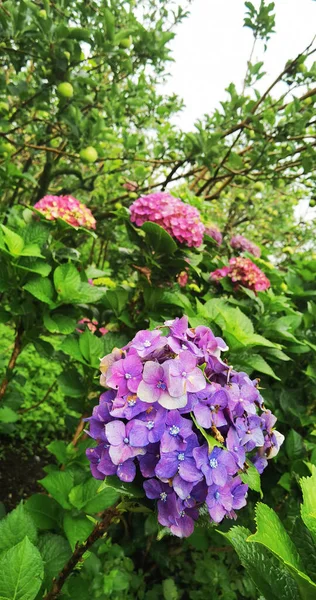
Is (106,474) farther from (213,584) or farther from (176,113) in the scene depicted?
(176,113)

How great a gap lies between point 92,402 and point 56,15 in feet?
6.58

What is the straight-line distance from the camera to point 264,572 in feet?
2.42

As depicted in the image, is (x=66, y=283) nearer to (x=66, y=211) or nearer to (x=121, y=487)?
(x=66, y=211)

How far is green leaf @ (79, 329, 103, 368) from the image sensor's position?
1.57 meters

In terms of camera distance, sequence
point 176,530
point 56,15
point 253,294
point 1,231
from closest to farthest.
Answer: point 176,530 < point 1,231 < point 253,294 < point 56,15

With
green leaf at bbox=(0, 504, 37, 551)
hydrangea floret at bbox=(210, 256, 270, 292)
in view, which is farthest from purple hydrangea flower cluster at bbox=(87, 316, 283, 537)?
hydrangea floret at bbox=(210, 256, 270, 292)

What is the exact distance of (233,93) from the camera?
227 centimetres

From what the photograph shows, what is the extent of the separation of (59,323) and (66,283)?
0.17 metres

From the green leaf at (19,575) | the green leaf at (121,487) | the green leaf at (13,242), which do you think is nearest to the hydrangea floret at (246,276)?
the green leaf at (13,242)

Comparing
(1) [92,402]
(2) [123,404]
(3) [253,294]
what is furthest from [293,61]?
(2) [123,404]

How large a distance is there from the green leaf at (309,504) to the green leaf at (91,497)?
0.67 metres

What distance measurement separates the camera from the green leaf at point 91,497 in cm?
126

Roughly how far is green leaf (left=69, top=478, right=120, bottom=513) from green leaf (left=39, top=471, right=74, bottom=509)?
44mm

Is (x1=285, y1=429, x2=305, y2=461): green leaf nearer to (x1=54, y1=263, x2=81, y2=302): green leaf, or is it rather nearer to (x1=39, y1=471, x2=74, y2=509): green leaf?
(x1=39, y1=471, x2=74, y2=509): green leaf
